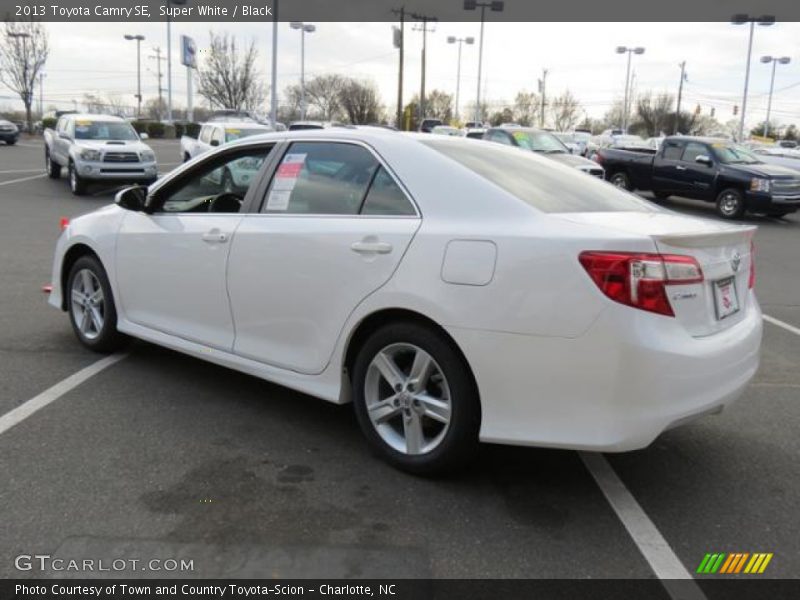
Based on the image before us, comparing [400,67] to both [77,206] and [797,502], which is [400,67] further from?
[797,502]

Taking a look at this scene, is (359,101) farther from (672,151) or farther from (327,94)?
(672,151)

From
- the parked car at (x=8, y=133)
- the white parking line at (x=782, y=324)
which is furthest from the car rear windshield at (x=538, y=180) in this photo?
the parked car at (x=8, y=133)

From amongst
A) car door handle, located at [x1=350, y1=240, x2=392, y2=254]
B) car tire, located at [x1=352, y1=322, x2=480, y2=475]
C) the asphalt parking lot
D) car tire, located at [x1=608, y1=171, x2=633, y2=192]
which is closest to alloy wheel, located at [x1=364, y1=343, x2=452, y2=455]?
car tire, located at [x1=352, y1=322, x2=480, y2=475]

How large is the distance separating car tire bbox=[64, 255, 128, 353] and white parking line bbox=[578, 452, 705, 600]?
10.9 ft

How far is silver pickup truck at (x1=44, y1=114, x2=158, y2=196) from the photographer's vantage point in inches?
654

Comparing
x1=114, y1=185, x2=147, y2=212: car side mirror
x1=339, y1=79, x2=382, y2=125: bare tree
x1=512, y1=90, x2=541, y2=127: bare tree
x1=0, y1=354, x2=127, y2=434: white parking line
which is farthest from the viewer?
x1=512, y1=90, x2=541, y2=127: bare tree

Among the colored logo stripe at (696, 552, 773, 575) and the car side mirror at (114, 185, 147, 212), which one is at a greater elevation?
the car side mirror at (114, 185, 147, 212)

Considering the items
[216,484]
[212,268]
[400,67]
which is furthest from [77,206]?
[400,67]

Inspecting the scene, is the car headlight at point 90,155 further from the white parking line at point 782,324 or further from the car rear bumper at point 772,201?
the car rear bumper at point 772,201

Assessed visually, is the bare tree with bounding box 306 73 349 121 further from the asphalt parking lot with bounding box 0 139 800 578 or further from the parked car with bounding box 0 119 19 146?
the asphalt parking lot with bounding box 0 139 800 578

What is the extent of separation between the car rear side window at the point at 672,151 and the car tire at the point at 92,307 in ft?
53.2

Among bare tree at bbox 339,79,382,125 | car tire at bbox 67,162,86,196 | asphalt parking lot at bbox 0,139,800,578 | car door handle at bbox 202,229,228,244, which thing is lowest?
asphalt parking lot at bbox 0,139,800,578

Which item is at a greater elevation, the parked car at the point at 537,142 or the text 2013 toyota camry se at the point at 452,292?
the parked car at the point at 537,142

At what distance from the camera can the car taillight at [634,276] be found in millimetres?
2926
